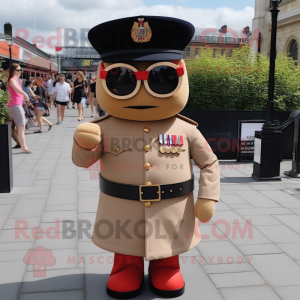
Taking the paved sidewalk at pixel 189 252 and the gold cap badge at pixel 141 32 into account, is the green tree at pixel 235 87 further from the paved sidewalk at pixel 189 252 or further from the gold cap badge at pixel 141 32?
the gold cap badge at pixel 141 32

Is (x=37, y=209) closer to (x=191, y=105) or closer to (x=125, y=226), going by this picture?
(x=125, y=226)

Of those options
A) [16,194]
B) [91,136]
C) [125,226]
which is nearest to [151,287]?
[125,226]

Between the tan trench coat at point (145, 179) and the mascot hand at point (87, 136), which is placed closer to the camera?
the mascot hand at point (87, 136)

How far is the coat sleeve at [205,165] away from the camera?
114 inches

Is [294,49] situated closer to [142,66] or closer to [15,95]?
[15,95]

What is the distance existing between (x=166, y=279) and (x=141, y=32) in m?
1.80

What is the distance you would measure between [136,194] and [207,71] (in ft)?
21.9

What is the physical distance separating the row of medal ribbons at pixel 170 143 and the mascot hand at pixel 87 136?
440 mm

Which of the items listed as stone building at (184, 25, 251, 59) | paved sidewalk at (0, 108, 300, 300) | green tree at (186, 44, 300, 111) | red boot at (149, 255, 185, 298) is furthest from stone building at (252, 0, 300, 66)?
red boot at (149, 255, 185, 298)

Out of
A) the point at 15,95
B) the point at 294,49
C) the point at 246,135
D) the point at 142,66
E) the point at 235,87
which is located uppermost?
the point at 294,49

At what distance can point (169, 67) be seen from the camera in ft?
8.83

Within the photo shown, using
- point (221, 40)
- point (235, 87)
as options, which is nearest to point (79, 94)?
point (235, 87)

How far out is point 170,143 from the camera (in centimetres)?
279

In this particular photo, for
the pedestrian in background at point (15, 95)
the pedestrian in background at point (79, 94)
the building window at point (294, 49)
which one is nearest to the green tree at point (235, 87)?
the pedestrian in background at point (15, 95)
